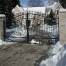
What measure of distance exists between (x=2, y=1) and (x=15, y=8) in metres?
10.7

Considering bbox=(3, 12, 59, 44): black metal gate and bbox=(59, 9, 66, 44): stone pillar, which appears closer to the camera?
bbox=(59, 9, 66, 44): stone pillar

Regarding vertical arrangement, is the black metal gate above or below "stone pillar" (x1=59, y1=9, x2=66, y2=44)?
below

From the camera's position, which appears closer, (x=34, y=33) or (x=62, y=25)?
(x=62, y=25)

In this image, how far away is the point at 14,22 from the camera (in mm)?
22547

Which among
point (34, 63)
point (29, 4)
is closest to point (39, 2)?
point (29, 4)

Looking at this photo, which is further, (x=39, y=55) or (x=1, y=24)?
(x=1, y=24)

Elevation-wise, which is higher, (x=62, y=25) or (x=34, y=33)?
(x=62, y=25)

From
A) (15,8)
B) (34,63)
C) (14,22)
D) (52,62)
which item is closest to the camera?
(52,62)

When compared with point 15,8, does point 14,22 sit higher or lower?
lower

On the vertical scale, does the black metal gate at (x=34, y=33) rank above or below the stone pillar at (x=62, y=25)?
below

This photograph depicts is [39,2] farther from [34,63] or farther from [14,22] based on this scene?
[34,63]

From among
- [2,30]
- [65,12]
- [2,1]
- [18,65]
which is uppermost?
A: [2,1]

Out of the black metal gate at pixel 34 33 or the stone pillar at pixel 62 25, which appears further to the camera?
the black metal gate at pixel 34 33

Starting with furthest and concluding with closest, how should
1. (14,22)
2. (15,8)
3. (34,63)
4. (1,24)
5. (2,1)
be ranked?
(15,8), (14,22), (2,1), (1,24), (34,63)
